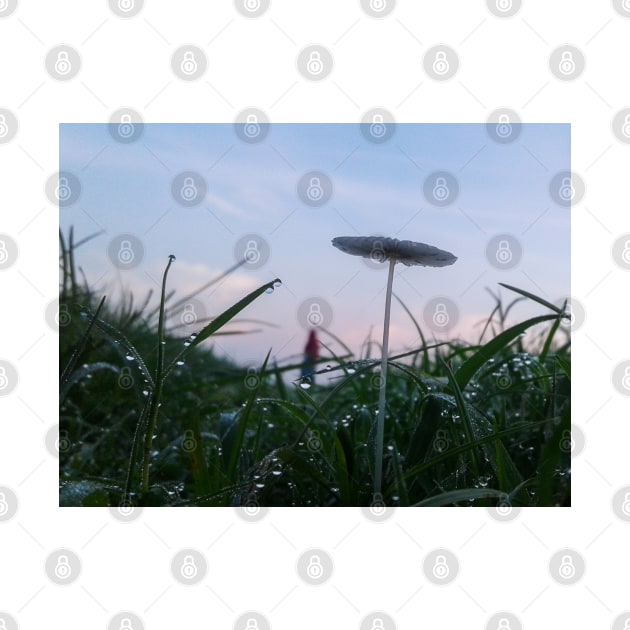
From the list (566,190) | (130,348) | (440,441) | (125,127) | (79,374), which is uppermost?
(566,190)

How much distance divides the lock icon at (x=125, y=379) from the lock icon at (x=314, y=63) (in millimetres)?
1033

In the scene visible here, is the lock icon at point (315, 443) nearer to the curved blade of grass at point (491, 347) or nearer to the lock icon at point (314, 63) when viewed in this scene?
the curved blade of grass at point (491, 347)

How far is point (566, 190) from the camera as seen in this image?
147 centimetres

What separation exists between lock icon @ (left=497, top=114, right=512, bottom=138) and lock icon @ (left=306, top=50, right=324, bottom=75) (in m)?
0.41

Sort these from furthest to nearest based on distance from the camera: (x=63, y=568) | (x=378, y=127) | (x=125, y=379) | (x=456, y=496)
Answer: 1. (x=125, y=379)
2. (x=378, y=127)
3. (x=63, y=568)
4. (x=456, y=496)

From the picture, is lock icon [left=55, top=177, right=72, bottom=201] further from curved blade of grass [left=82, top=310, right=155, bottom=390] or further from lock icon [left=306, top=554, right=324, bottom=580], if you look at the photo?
lock icon [left=306, top=554, right=324, bottom=580]

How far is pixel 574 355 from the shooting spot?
1.37 m

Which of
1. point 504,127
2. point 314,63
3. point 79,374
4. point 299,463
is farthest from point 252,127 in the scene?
point 299,463

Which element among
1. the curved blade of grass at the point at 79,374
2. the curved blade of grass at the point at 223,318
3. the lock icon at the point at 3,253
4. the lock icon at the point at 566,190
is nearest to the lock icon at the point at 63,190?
the lock icon at the point at 3,253

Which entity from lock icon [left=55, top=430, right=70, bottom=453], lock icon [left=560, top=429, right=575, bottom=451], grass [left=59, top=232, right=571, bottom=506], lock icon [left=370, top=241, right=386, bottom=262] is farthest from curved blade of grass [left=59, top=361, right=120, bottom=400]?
lock icon [left=560, top=429, right=575, bottom=451]

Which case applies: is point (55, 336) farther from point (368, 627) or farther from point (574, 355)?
point (574, 355)

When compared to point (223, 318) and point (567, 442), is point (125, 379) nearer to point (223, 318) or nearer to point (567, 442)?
point (223, 318)

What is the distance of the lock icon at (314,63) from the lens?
1500 mm

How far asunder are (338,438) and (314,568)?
0.76 ft
